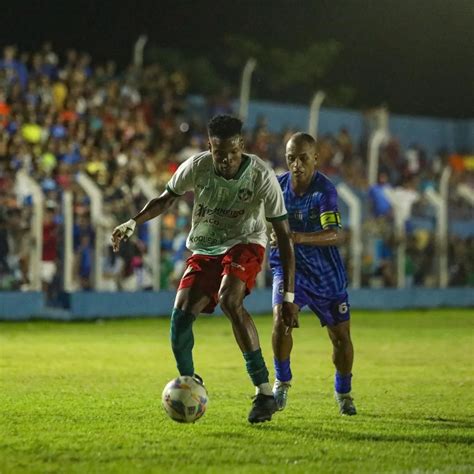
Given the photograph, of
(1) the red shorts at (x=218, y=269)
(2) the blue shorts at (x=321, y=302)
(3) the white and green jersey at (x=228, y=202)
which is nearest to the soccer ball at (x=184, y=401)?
(1) the red shorts at (x=218, y=269)

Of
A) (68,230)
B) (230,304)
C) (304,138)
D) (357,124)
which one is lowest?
(230,304)

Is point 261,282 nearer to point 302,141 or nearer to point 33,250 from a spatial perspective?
point 33,250

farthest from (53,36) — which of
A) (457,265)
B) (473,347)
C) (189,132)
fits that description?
(473,347)

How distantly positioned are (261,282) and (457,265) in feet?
17.9

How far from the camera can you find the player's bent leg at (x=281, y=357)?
31.5 feet

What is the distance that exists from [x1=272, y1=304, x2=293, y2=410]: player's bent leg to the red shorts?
2.53 feet

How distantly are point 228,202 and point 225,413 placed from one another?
1707mm

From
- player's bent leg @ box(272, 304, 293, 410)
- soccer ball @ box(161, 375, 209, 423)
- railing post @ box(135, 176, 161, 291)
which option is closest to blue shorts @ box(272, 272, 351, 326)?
player's bent leg @ box(272, 304, 293, 410)

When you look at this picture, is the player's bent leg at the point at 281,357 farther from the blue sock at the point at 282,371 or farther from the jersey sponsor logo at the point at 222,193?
the jersey sponsor logo at the point at 222,193

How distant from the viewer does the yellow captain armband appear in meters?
9.53

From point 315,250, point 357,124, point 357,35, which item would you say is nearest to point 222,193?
point 315,250

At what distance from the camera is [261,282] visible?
2350 cm

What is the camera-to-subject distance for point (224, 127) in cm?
859

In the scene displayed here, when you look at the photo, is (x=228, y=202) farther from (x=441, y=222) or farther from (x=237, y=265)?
(x=441, y=222)
